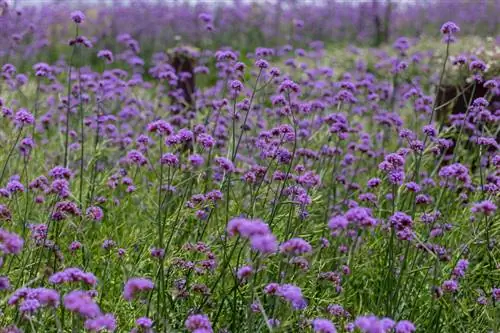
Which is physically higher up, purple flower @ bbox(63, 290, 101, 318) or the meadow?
purple flower @ bbox(63, 290, 101, 318)

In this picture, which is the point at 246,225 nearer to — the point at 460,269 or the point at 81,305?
the point at 81,305

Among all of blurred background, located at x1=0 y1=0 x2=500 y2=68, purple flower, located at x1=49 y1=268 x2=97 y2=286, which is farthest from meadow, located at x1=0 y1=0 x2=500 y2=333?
blurred background, located at x1=0 y1=0 x2=500 y2=68

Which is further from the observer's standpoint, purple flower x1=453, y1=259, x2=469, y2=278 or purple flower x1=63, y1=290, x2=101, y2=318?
purple flower x1=453, y1=259, x2=469, y2=278

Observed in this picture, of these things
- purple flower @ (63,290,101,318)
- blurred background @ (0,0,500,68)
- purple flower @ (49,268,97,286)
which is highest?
purple flower @ (63,290,101,318)

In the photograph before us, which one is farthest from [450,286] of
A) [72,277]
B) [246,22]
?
[246,22]

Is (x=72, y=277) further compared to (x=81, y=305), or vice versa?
(x=72, y=277)

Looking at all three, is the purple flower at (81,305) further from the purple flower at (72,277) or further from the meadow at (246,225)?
the purple flower at (72,277)

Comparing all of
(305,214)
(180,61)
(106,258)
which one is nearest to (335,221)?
(305,214)

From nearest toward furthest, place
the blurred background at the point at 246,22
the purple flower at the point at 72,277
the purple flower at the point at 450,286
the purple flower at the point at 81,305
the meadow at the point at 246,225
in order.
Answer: the purple flower at the point at 81,305, the purple flower at the point at 72,277, the meadow at the point at 246,225, the purple flower at the point at 450,286, the blurred background at the point at 246,22

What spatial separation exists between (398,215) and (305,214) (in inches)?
29.3

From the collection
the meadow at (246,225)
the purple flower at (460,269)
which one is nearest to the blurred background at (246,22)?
the meadow at (246,225)

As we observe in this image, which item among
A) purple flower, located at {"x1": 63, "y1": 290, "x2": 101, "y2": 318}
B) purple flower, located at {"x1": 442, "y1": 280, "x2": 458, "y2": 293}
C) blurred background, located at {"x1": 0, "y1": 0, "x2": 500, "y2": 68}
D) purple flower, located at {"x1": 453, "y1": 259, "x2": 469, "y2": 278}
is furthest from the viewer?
blurred background, located at {"x1": 0, "y1": 0, "x2": 500, "y2": 68}

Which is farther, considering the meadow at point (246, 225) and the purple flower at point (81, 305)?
the meadow at point (246, 225)

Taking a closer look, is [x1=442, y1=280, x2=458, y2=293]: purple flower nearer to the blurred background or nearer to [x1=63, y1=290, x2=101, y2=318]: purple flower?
[x1=63, y1=290, x2=101, y2=318]: purple flower
